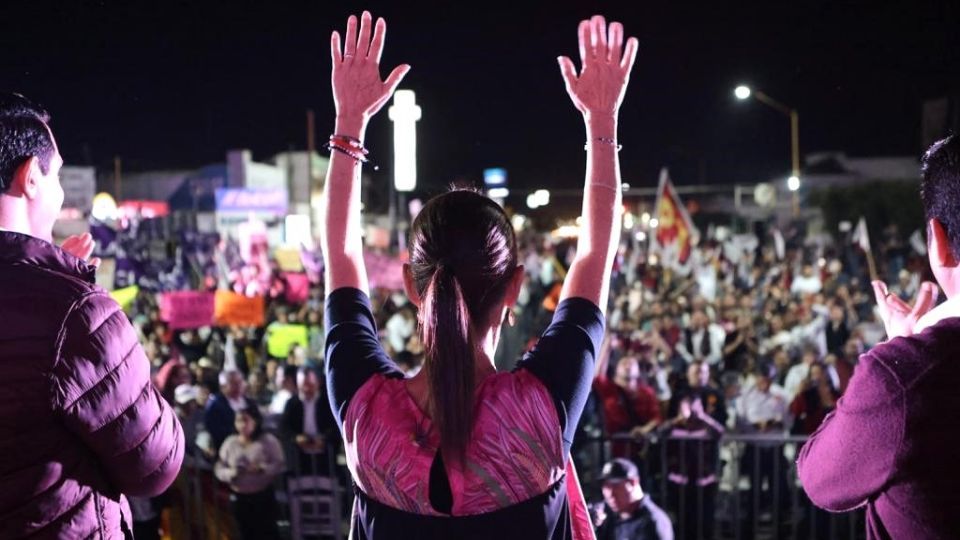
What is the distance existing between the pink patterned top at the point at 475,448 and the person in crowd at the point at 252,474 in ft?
22.4

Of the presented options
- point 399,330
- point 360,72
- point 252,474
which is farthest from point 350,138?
point 399,330

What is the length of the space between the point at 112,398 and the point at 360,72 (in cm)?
89

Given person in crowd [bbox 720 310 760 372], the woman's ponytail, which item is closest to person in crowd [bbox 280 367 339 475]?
person in crowd [bbox 720 310 760 372]

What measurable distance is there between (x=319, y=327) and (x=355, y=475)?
43.1ft

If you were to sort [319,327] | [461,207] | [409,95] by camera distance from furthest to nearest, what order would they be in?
[409,95] < [319,327] < [461,207]

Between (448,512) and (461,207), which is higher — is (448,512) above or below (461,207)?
below

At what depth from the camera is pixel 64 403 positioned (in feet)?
6.25

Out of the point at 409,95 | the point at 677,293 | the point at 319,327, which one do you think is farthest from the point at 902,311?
the point at 409,95

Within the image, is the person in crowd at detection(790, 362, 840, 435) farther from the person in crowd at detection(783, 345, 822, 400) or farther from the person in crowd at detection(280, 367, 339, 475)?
the person in crowd at detection(280, 367, 339, 475)

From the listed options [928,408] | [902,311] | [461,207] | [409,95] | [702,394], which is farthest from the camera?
[409,95]

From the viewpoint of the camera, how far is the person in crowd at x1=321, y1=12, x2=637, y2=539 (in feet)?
5.71

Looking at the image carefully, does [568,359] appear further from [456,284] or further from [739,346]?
[739,346]

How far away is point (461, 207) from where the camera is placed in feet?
6.05

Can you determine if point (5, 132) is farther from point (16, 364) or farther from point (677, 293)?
point (677, 293)
